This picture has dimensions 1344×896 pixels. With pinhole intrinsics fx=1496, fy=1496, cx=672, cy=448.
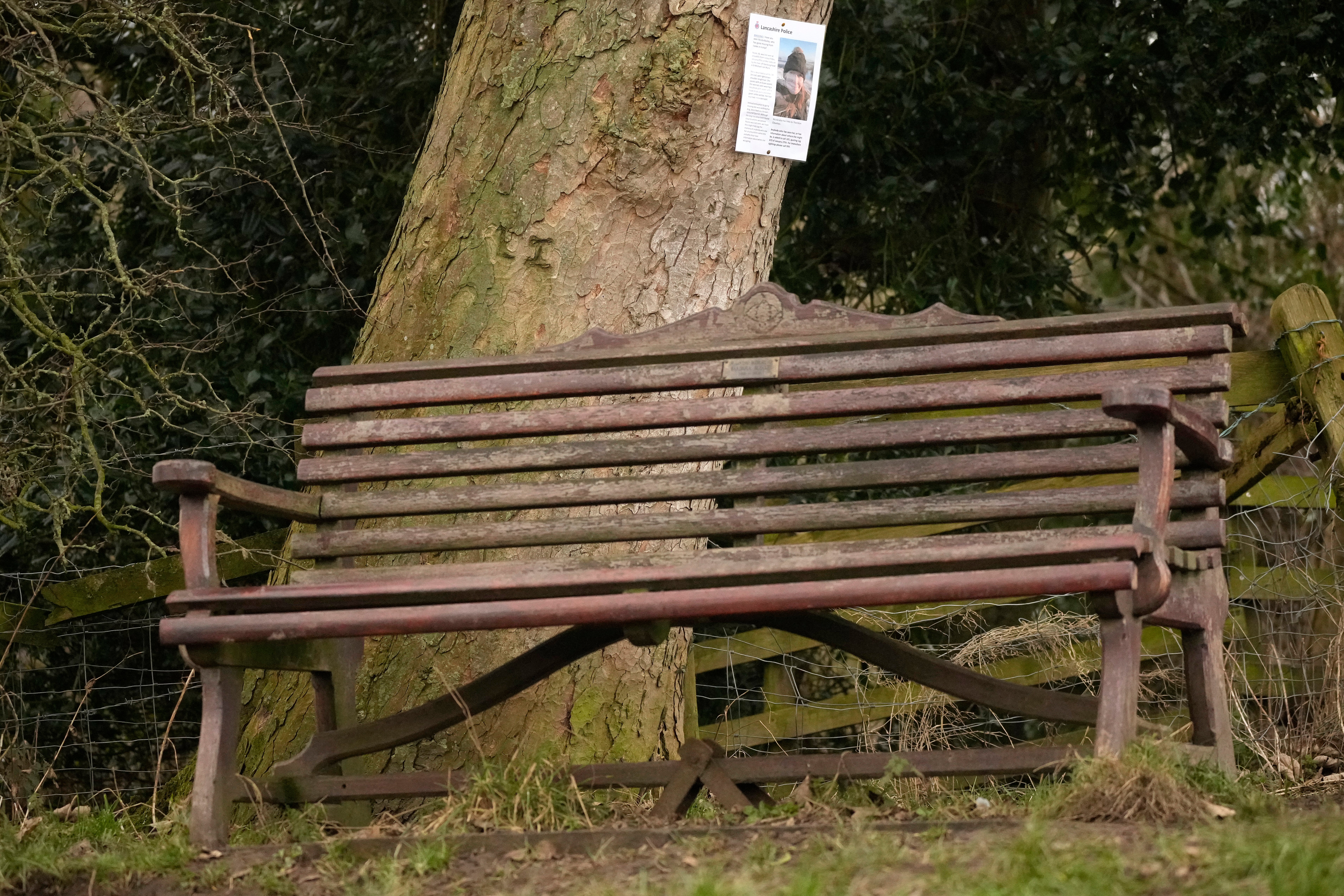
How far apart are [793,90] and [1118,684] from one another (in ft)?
7.45

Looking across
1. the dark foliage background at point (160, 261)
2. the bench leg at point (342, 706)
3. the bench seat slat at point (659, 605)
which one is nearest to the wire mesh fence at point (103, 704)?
the dark foliage background at point (160, 261)

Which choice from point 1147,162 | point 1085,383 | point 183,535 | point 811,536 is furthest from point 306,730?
point 1147,162

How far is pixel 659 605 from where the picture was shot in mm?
2773

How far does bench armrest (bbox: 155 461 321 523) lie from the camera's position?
3.06 metres

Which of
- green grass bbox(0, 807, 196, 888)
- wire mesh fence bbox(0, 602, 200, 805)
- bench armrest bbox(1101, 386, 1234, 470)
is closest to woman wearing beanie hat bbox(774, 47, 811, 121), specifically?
bench armrest bbox(1101, 386, 1234, 470)

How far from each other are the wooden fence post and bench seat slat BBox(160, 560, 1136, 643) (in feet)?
5.62

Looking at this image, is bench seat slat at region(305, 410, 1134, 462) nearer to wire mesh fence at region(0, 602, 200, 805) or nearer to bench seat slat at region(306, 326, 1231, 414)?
bench seat slat at region(306, 326, 1231, 414)

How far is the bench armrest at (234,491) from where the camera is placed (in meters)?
3.06

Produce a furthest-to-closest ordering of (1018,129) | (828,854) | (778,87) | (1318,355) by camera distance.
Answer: (1018,129)
(778,87)
(1318,355)
(828,854)

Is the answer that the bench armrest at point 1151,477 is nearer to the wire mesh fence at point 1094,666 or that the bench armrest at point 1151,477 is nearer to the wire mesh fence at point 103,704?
the wire mesh fence at point 1094,666

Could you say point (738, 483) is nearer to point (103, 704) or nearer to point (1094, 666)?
point (1094, 666)

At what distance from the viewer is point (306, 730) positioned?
4.02m

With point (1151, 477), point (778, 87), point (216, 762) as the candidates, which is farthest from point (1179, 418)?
point (216, 762)

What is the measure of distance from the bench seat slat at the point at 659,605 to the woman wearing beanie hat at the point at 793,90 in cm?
197
